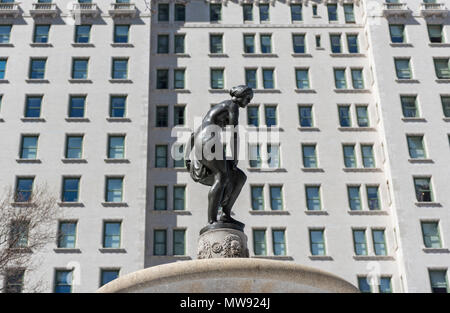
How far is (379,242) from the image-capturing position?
4784 cm

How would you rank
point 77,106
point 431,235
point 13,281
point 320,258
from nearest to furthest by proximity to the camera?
point 13,281, point 320,258, point 431,235, point 77,106

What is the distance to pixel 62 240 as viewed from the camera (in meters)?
46.3

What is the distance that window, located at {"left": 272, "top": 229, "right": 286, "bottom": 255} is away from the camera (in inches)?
1848

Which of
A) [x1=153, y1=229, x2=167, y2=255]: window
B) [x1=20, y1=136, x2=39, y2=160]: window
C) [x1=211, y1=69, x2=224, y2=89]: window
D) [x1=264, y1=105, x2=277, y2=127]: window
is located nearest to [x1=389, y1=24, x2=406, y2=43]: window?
[x1=264, y1=105, x2=277, y2=127]: window

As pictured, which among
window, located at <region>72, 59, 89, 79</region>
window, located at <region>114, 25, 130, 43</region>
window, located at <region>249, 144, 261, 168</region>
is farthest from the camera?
window, located at <region>114, 25, 130, 43</region>

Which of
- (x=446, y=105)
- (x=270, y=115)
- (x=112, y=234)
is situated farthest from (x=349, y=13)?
(x=112, y=234)

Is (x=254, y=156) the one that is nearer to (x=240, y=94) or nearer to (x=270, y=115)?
(x=270, y=115)

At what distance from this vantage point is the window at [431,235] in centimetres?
4666

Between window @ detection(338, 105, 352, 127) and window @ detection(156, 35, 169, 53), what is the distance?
1597 centimetres

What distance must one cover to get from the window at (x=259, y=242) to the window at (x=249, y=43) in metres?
16.8

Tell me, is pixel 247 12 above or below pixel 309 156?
above

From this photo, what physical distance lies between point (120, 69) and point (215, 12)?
10.5m

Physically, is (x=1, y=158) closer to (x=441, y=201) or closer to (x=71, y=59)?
(x=71, y=59)

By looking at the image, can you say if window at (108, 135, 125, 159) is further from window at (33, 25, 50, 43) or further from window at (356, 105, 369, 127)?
window at (356, 105, 369, 127)
